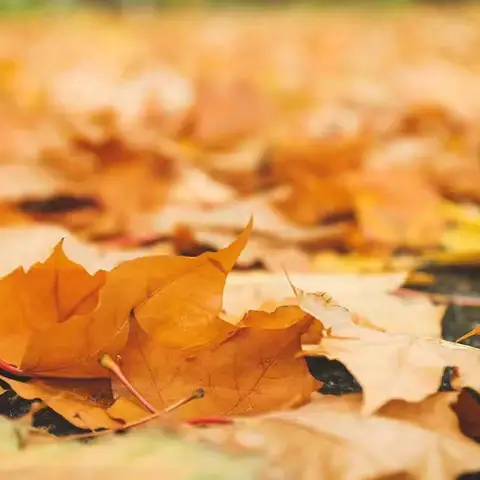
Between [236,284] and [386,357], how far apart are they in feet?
0.70

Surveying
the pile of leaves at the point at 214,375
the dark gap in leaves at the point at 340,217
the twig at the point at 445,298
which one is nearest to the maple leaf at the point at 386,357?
the pile of leaves at the point at 214,375

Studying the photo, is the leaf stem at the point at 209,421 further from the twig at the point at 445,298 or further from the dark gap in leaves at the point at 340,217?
the dark gap in leaves at the point at 340,217

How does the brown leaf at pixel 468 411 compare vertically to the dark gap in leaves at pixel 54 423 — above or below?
above

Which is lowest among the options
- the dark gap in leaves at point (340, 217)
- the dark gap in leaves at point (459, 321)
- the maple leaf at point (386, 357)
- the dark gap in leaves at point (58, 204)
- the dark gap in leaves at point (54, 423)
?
the dark gap in leaves at point (58, 204)

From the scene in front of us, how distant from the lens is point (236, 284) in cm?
66

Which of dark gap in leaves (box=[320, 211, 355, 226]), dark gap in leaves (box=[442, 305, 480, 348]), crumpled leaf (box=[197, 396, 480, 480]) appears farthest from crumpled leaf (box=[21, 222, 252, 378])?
dark gap in leaves (box=[320, 211, 355, 226])

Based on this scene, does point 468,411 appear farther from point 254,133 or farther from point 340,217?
point 254,133

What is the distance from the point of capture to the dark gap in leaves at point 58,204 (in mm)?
1100

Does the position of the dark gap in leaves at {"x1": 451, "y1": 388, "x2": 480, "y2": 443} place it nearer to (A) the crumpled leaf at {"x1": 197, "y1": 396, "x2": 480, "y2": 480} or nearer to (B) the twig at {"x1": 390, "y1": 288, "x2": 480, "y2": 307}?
(A) the crumpled leaf at {"x1": 197, "y1": 396, "x2": 480, "y2": 480}

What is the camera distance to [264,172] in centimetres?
132

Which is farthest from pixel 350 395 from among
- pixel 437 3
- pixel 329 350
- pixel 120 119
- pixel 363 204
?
pixel 437 3

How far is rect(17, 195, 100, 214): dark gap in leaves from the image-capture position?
1100 millimetres

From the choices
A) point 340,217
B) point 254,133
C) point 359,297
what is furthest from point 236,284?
point 254,133

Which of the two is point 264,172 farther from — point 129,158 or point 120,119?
point 120,119
